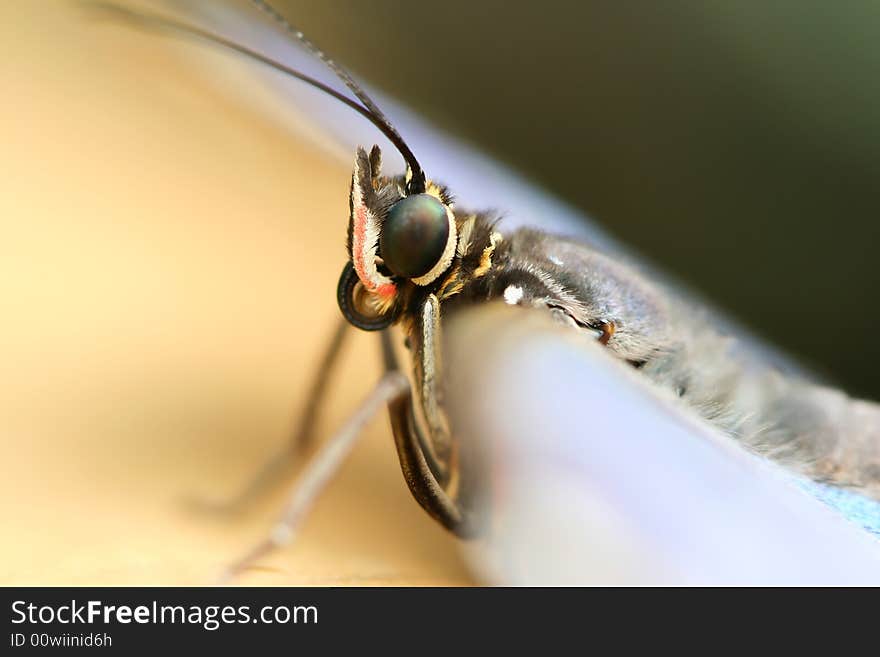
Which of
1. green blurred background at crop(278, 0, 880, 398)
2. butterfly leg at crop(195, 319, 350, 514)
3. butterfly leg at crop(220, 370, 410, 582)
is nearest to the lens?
butterfly leg at crop(220, 370, 410, 582)

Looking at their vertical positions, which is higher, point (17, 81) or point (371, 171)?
point (17, 81)

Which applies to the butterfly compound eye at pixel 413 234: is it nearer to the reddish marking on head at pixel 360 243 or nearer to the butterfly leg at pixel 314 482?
the reddish marking on head at pixel 360 243

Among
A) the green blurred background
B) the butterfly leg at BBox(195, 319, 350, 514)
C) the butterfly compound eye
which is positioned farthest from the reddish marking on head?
the green blurred background

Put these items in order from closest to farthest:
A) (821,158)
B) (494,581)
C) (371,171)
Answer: (494,581) < (371,171) < (821,158)

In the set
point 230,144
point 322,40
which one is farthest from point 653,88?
point 230,144

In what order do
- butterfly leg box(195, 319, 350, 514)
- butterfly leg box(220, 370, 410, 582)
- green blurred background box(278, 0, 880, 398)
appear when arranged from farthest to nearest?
green blurred background box(278, 0, 880, 398), butterfly leg box(195, 319, 350, 514), butterfly leg box(220, 370, 410, 582)

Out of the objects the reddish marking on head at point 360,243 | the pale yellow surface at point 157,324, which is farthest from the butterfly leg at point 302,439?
the reddish marking on head at point 360,243

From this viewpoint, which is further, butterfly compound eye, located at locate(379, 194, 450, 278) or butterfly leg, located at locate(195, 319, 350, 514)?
butterfly leg, located at locate(195, 319, 350, 514)

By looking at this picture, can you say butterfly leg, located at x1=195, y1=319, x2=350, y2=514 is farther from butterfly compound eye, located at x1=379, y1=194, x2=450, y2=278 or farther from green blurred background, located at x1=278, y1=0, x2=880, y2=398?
green blurred background, located at x1=278, y1=0, x2=880, y2=398
